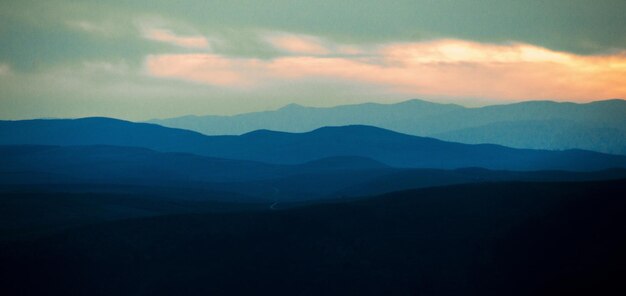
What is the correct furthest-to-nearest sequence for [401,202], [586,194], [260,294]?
[401,202], [586,194], [260,294]

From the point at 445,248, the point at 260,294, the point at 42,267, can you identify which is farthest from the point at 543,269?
the point at 42,267

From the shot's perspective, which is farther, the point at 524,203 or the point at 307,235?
the point at 524,203

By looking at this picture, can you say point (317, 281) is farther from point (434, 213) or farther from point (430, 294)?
point (434, 213)

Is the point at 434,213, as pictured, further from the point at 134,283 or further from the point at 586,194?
the point at 134,283

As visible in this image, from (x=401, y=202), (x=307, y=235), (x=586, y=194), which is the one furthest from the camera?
(x=401, y=202)

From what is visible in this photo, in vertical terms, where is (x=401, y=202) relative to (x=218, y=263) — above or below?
above

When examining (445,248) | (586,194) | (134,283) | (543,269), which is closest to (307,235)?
(445,248)
